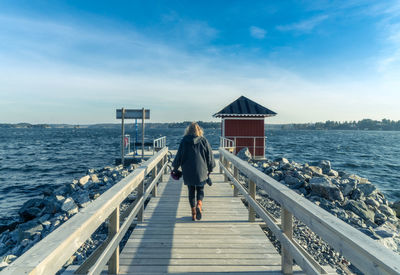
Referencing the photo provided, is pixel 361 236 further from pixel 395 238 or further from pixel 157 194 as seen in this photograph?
pixel 395 238

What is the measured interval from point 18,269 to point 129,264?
6.63 ft

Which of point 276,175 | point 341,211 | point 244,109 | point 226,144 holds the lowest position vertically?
point 341,211

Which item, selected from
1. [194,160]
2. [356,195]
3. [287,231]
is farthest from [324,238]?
[356,195]

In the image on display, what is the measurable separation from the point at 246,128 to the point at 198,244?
14792mm

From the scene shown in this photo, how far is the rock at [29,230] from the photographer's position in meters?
6.04

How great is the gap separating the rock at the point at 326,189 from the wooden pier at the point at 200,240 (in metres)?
4.14

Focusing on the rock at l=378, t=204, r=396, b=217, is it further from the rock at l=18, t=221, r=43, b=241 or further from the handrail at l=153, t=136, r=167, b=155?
the rock at l=18, t=221, r=43, b=241

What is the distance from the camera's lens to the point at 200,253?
331cm

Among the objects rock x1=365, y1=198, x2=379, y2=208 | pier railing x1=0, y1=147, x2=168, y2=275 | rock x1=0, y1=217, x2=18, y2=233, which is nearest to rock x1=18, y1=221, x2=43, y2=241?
rock x1=0, y1=217, x2=18, y2=233

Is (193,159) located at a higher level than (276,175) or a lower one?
higher

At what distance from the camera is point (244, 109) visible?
58.2 feet

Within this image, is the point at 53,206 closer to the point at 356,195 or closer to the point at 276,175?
the point at 276,175

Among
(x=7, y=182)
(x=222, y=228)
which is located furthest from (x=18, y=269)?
(x=7, y=182)

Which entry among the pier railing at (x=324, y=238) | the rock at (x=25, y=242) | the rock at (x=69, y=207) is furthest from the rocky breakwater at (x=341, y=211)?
the rock at (x=25, y=242)
